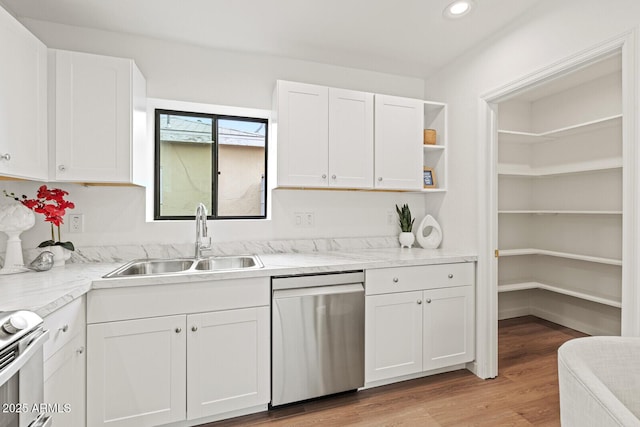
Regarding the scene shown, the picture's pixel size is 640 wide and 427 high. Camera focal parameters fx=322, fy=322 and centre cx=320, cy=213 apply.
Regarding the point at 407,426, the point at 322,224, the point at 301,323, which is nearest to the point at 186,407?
the point at 301,323

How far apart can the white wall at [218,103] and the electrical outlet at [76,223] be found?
1.1 inches

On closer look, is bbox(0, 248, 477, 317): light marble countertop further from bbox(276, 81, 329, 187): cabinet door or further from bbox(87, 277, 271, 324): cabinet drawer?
bbox(276, 81, 329, 187): cabinet door

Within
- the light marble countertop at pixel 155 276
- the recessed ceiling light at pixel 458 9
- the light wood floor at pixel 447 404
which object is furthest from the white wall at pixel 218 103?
the light wood floor at pixel 447 404

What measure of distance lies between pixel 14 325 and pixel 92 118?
137 centimetres

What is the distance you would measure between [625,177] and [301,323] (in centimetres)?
184

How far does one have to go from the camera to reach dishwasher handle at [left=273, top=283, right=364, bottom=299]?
1917 millimetres

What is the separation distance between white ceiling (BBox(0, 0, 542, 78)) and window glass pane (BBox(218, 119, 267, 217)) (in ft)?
2.12

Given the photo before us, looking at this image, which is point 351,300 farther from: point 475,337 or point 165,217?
point 165,217

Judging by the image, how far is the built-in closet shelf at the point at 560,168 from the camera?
2832 millimetres

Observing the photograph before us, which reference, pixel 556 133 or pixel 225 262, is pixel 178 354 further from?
pixel 556 133

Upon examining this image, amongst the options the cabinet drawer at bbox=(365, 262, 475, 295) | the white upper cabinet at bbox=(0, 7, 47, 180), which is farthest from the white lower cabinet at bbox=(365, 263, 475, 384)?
the white upper cabinet at bbox=(0, 7, 47, 180)

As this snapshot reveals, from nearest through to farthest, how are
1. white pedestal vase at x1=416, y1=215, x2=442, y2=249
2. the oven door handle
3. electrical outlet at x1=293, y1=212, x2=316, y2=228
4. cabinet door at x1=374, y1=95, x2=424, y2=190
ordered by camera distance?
the oven door handle → cabinet door at x1=374, y1=95, x2=424, y2=190 → electrical outlet at x1=293, y1=212, x2=316, y2=228 → white pedestal vase at x1=416, y1=215, x2=442, y2=249

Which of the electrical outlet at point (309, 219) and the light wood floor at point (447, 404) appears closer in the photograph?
the light wood floor at point (447, 404)

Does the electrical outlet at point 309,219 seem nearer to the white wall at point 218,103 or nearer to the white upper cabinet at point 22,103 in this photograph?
the white wall at point 218,103
